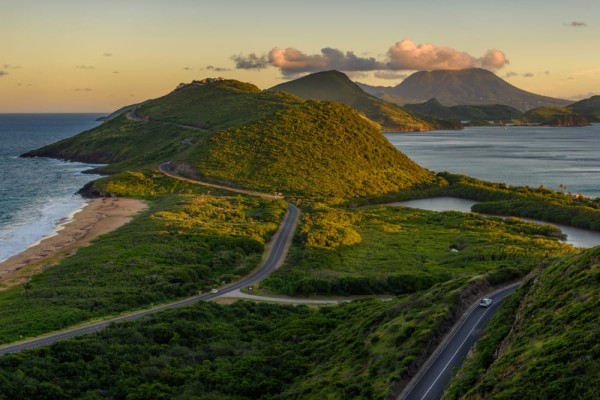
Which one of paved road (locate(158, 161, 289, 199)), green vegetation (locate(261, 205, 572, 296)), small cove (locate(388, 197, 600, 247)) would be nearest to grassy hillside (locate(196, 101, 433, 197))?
paved road (locate(158, 161, 289, 199))

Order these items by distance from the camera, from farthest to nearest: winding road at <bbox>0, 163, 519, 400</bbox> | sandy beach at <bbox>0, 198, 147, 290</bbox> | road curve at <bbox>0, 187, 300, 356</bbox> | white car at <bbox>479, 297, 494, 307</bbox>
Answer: sandy beach at <bbox>0, 198, 147, 290</bbox> < road curve at <bbox>0, 187, 300, 356</bbox> < white car at <bbox>479, 297, 494, 307</bbox> < winding road at <bbox>0, 163, 519, 400</bbox>

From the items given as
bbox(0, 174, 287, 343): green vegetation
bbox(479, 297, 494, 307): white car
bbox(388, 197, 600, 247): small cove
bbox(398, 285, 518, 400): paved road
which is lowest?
bbox(388, 197, 600, 247): small cove

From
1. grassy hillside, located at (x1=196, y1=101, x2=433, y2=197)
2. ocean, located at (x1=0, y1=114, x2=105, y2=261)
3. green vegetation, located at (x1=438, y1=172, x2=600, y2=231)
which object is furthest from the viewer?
grassy hillside, located at (x1=196, y1=101, x2=433, y2=197)

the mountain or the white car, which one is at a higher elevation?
the mountain

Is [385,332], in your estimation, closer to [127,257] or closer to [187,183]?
[127,257]

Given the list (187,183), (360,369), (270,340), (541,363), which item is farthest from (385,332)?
(187,183)

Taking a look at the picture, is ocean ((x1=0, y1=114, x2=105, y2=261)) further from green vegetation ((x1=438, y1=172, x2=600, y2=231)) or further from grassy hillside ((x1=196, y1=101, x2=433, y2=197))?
green vegetation ((x1=438, y1=172, x2=600, y2=231))

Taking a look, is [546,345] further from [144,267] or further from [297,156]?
[297,156]
